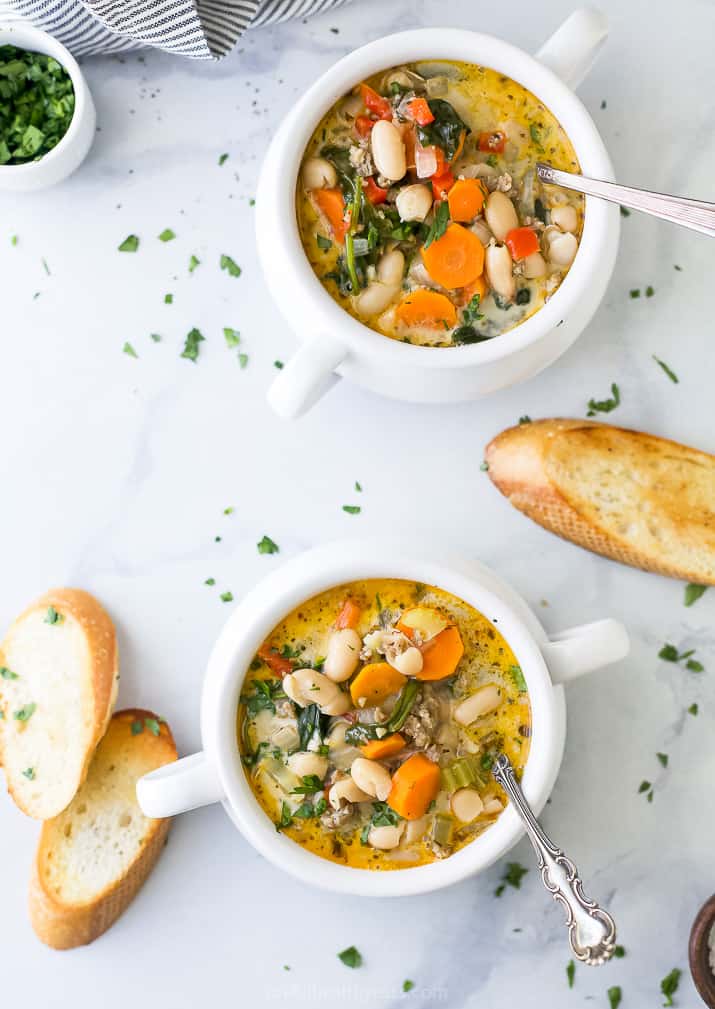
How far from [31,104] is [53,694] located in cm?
132

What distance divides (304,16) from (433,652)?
4.88 ft

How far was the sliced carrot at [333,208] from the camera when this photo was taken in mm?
2236

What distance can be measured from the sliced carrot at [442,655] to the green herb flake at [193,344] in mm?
890

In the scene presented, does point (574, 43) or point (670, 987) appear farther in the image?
point (670, 987)

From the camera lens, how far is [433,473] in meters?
2.50

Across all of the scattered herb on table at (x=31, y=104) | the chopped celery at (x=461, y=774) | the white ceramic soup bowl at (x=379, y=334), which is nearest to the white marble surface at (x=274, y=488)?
the scattered herb on table at (x=31, y=104)

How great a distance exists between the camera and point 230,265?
253cm

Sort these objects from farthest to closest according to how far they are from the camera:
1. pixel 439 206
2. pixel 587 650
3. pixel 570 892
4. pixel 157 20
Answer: pixel 157 20 → pixel 439 206 → pixel 587 650 → pixel 570 892

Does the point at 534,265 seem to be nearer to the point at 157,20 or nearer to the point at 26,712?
the point at 157,20

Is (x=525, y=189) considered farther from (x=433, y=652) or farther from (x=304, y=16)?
(x=433, y=652)

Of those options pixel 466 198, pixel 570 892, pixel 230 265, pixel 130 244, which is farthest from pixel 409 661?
pixel 130 244

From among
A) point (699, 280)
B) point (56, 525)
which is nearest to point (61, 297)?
point (56, 525)

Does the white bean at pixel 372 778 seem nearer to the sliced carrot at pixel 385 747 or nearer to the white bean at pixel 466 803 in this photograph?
the sliced carrot at pixel 385 747

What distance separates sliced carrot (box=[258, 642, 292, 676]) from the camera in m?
2.19
